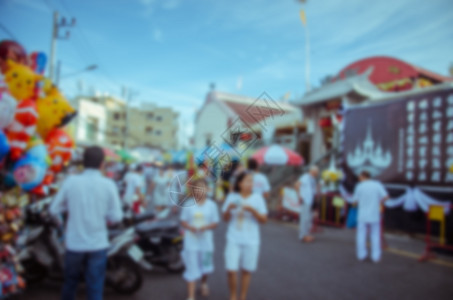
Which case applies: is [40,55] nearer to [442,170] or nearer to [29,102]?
[29,102]

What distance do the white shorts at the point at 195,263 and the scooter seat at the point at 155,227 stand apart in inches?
29.5

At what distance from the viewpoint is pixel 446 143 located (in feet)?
21.2

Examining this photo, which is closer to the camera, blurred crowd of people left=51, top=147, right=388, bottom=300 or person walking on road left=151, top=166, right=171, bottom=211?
blurred crowd of people left=51, top=147, right=388, bottom=300

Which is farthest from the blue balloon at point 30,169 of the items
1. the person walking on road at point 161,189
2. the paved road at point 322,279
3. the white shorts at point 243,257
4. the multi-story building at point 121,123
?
the multi-story building at point 121,123

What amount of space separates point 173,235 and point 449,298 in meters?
3.71

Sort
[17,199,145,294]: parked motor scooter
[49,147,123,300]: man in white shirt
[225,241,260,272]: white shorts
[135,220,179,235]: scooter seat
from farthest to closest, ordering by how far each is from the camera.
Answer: [135,220,179,235]: scooter seat
[17,199,145,294]: parked motor scooter
[225,241,260,272]: white shorts
[49,147,123,300]: man in white shirt

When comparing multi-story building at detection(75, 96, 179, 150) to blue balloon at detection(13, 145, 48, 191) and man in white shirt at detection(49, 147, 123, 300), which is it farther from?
man in white shirt at detection(49, 147, 123, 300)

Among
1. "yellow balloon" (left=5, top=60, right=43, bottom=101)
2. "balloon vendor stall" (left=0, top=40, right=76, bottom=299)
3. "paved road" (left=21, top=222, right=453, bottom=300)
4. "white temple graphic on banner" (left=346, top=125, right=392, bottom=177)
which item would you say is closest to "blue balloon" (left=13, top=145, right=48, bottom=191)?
"balloon vendor stall" (left=0, top=40, right=76, bottom=299)

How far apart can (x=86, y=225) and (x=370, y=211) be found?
4.57 m

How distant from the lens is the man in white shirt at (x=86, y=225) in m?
2.50

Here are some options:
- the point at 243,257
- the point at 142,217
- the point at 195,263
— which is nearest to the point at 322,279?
the point at 243,257

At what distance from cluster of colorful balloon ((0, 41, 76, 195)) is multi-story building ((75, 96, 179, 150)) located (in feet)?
80.3

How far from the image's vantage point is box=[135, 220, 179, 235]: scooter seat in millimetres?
3907

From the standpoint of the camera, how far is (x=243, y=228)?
3211 mm
